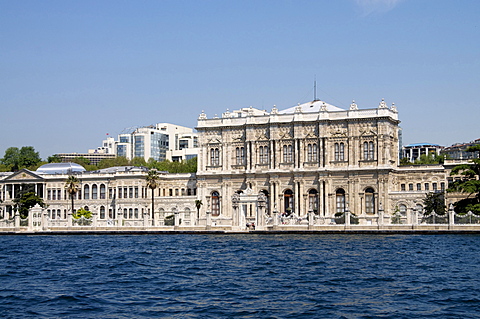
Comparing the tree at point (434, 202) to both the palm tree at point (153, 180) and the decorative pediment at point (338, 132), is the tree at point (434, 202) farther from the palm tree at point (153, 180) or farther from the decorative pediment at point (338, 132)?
the palm tree at point (153, 180)

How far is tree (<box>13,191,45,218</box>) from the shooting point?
79.0 m

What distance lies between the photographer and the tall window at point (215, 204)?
75.6 meters

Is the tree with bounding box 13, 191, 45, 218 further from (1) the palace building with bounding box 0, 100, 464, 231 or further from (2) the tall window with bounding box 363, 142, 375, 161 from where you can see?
(2) the tall window with bounding box 363, 142, 375, 161

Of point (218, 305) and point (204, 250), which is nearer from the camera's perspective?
point (218, 305)

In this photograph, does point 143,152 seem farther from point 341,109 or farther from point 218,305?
point 218,305

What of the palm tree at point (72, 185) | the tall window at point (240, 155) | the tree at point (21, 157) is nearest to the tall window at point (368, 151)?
the tall window at point (240, 155)

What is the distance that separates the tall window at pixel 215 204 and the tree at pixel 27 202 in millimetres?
18659

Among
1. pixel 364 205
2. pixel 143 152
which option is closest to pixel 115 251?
pixel 364 205

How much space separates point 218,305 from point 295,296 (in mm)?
2924

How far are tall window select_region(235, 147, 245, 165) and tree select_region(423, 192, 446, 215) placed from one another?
18.4 metres

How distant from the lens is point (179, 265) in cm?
3469

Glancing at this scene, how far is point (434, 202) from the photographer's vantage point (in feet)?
208

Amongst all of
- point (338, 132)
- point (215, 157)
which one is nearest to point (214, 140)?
point (215, 157)

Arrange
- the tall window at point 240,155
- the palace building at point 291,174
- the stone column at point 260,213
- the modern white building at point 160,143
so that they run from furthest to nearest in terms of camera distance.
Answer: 1. the modern white building at point 160,143
2. the tall window at point 240,155
3. the palace building at point 291,174
4. the stone column at point 260,213
